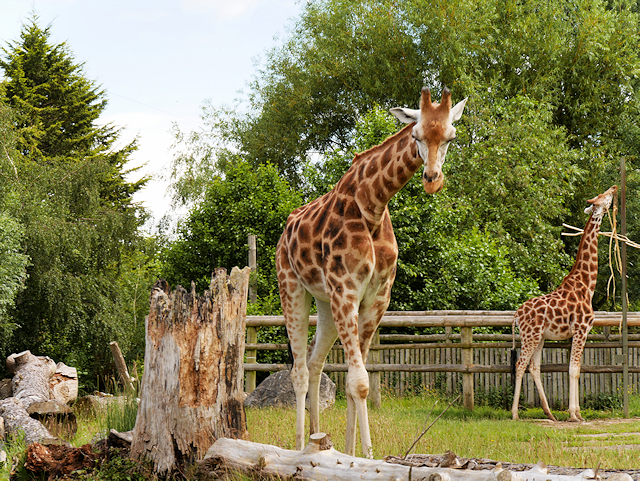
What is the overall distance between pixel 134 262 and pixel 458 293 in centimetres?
1525

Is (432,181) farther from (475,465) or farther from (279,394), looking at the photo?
(279,394)

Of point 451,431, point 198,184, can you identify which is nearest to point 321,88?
point 198,184

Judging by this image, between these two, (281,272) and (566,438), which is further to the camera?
(566,438)

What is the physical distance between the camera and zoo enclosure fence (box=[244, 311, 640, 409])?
10.4 m

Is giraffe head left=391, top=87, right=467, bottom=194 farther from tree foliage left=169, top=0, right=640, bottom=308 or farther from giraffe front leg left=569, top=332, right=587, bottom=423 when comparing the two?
tree foliage left=169, top=0, right=640, bottom=308

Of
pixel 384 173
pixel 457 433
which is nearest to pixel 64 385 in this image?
pixel 457 433

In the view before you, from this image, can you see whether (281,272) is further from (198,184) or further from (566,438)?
(198,184)

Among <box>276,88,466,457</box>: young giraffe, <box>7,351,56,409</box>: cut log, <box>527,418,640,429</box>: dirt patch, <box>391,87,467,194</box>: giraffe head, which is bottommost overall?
<box>527,418,640,429</box>: dirt patch

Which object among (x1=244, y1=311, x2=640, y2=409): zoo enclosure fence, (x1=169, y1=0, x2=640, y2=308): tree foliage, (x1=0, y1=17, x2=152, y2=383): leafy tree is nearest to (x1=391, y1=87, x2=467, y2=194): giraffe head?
(x1=244, y1=311, x2=640, y2=409): zoo enclosure fence

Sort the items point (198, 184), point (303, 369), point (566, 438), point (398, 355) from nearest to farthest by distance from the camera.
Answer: point (303, 369), point (566, 438), point (398, 355), point (198, 184)

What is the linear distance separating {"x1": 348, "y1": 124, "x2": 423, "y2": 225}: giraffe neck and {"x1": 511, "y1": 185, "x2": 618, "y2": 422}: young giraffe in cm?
574

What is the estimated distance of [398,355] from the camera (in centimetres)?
1246

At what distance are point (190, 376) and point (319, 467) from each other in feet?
5.07

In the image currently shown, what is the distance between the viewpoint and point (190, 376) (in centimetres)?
521
